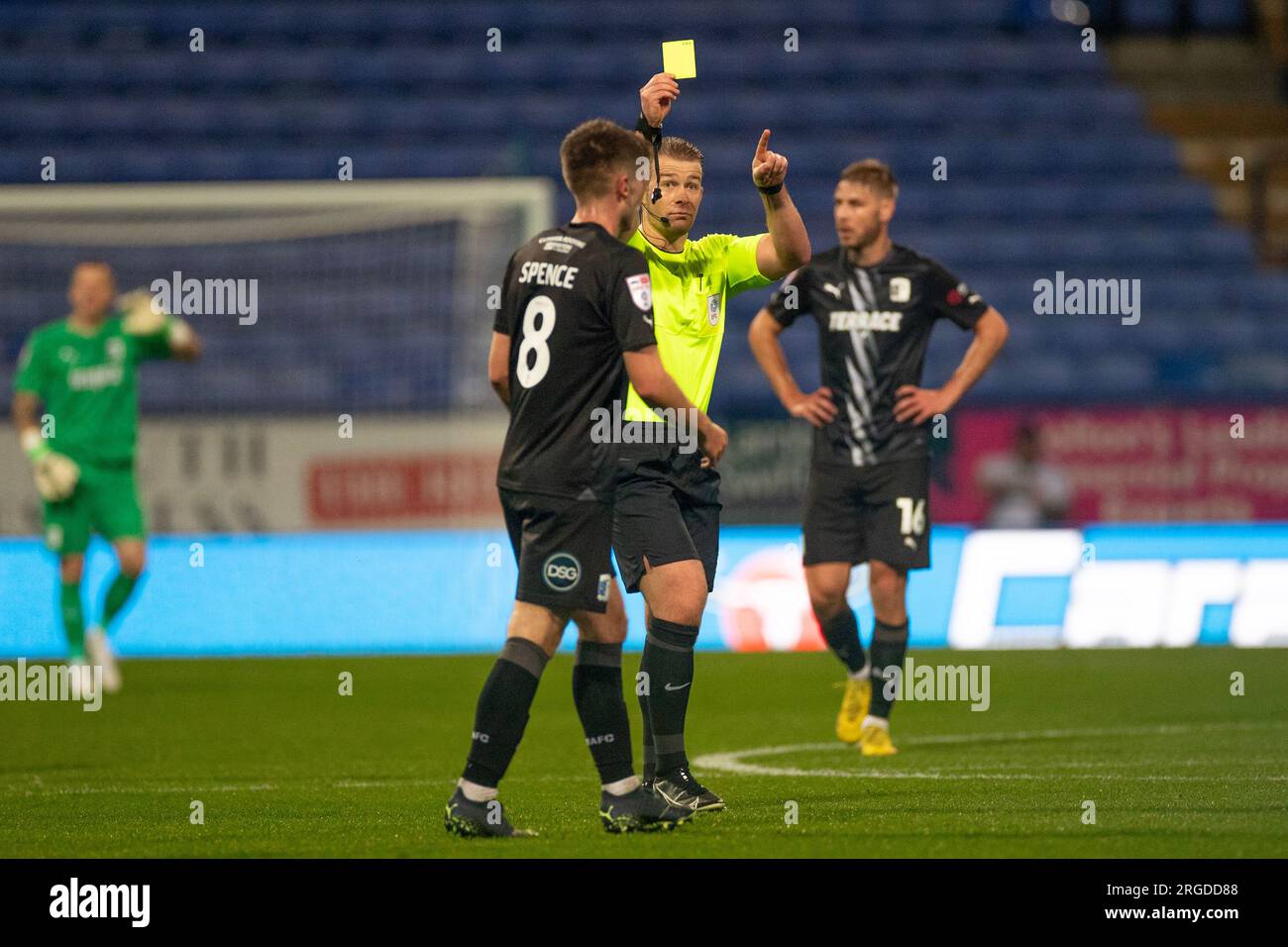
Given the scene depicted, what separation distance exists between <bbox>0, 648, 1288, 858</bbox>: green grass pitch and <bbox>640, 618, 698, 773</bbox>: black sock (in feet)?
0.98

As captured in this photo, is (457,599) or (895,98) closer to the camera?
(457,599)

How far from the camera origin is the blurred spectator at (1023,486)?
49.6ft

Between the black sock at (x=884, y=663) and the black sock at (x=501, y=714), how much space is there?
2766 millimetres

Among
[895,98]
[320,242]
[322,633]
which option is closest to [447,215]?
[320,242]

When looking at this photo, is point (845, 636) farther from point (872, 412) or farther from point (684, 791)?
point (684, 791)

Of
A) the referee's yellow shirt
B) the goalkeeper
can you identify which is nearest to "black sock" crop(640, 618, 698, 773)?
the referee's yellow shirt

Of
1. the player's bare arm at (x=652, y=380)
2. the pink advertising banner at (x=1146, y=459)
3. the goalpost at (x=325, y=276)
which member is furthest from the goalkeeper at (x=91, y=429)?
the pink advertising banner at (x=1146, y=459)

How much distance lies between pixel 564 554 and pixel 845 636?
3121mm

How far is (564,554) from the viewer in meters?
5.37

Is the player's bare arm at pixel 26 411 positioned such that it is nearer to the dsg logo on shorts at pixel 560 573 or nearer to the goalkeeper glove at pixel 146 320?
the goalkeeper glove at pixel 146 320

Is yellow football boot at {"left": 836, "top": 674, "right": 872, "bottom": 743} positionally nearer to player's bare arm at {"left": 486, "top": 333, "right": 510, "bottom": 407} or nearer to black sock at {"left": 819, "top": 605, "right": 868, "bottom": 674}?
black sock at {"left": 819, "top": 605, "right": 868, "bottom": 674}

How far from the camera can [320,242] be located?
588 inches

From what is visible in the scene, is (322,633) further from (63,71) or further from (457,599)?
(63,71)

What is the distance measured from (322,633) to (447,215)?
3.27 metres
